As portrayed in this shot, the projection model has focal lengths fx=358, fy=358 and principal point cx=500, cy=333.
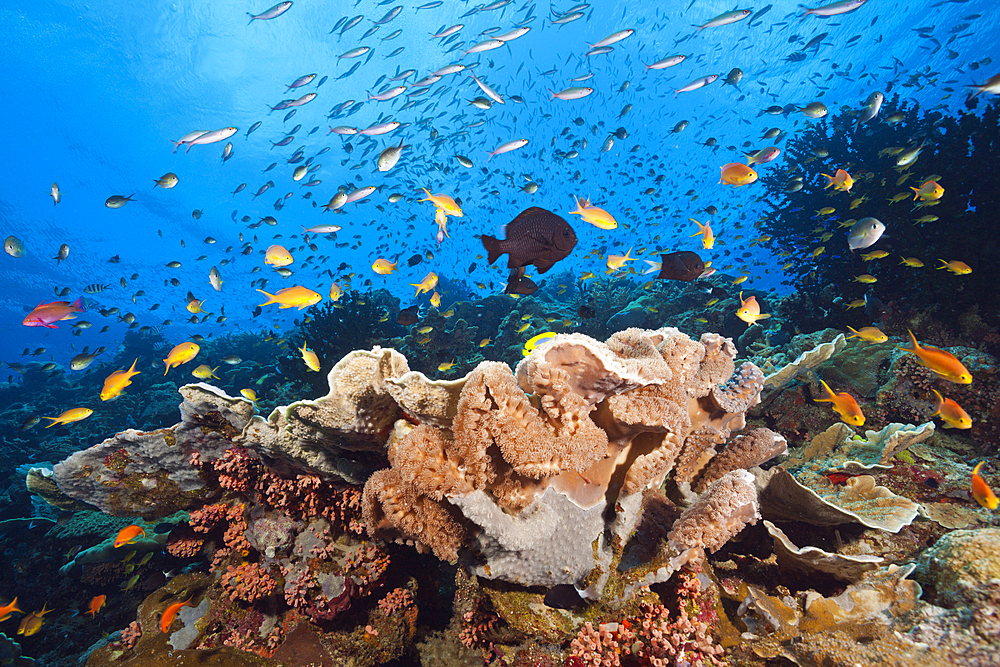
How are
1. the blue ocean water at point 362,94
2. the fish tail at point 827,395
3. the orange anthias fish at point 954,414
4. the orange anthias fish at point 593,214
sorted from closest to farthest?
1. the orange anthias fish at point 954,414
2. the fish tail at point 827,395
3. the orange anthias fish at point 593,214
4. the blue ocean water at point 362,94

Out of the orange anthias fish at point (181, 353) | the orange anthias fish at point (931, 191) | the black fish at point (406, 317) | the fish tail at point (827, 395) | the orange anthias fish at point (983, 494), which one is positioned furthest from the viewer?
the black fish at point (406, 317)

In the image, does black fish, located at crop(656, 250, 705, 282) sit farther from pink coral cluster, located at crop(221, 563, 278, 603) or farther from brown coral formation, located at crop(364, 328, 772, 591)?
pink coral cluster, located at crop(221, 563, 278, 603)

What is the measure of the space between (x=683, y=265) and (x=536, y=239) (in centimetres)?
226

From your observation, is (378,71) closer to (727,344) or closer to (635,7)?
(635,7)

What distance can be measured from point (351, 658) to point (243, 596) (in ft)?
3.55

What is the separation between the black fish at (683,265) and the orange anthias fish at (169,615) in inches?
236

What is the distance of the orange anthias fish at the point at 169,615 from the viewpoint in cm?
322

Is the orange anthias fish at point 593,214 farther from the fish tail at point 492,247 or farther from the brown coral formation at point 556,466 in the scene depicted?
the brown coral formation at point 556,466

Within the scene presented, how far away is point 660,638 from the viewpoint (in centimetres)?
172

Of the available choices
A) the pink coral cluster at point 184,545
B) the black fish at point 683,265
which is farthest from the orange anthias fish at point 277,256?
the black fish at point 683,265

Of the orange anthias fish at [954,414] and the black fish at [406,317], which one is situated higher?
the black fish at [406,317]

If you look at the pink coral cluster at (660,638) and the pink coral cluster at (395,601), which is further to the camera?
the pink coral cluster at (395,601)

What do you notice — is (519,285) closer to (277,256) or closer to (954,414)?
(954,414)

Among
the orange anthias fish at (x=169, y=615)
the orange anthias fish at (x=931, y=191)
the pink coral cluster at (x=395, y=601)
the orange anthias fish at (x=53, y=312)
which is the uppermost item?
the orange anthias fish at (x=53, y=312)
